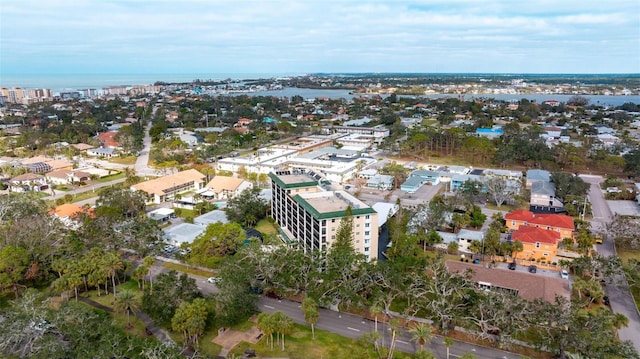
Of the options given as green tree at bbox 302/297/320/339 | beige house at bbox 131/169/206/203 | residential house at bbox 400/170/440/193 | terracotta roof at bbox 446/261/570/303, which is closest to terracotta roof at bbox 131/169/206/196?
A: beige house at bbox 131/169/206/203

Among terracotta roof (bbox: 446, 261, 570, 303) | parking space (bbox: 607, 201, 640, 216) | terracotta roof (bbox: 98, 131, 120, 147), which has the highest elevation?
terracotta roof (bbox: 98, 131, 120, 147)

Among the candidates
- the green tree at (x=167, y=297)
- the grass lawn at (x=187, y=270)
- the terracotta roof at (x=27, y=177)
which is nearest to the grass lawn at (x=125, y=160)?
the terracotta roof at (x=27, y=177)

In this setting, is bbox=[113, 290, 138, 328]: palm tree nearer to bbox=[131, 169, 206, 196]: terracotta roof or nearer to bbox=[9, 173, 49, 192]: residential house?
bbox=[131, 169, 206, 196]: terracotta roof

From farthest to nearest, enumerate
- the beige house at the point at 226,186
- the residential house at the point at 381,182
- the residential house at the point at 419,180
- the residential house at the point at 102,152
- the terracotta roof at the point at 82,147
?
1. the terracotta roof at the point at 82,147
2. the residential house at the point at 102,152
3. the residential house at the point at 381,182
4. the residential house at the point at 419,180
5. the beige house at the point at 226,186

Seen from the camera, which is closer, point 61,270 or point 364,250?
point 61,270

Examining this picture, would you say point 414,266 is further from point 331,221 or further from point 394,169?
point 394,169

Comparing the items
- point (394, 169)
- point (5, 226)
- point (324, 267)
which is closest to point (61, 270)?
point (5, 226)

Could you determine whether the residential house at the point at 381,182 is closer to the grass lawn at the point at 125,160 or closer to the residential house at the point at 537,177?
the residential house at the point at 537,177
